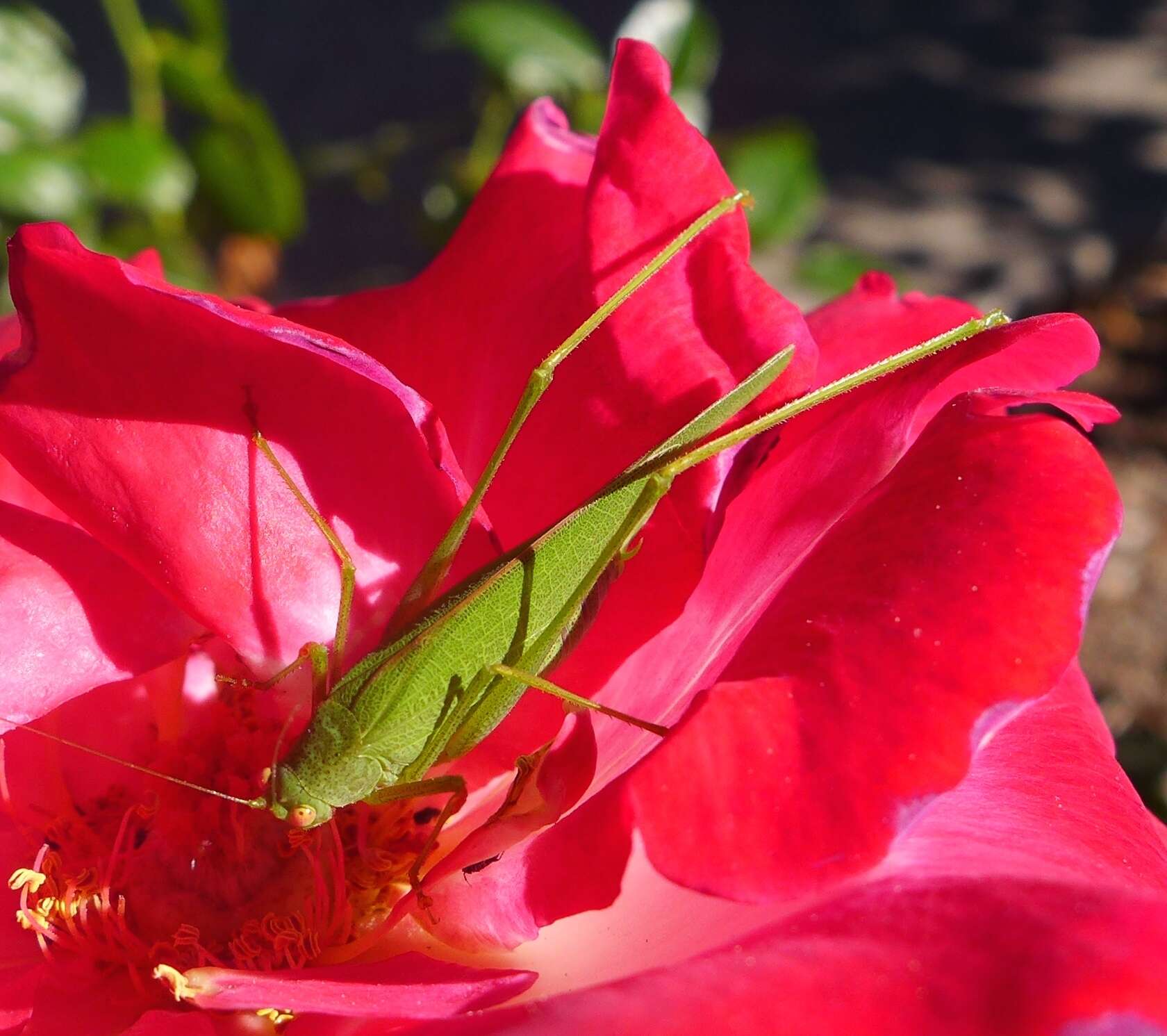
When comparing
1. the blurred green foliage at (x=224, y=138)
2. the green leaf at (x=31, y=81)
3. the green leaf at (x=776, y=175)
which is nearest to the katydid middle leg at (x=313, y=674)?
the blurred green foliage at (x=224, y=138)

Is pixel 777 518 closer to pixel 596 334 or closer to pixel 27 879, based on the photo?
pixel 596 334

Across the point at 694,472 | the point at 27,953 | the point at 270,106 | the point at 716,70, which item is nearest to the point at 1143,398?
the point at 716,70

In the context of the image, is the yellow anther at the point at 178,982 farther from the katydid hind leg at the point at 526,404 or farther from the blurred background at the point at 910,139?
the blurred background at the point at 910,139

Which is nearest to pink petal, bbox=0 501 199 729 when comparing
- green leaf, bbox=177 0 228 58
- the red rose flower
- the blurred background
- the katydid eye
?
the red rose flower

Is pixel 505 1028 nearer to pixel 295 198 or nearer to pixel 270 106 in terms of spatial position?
pixel 295 198

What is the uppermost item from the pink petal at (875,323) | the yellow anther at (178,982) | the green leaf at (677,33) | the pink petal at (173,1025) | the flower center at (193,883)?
the green leaf at (677,33)

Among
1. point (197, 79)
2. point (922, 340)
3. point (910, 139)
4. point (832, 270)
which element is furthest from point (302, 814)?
point (910, 139)

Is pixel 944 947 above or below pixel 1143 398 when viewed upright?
above
